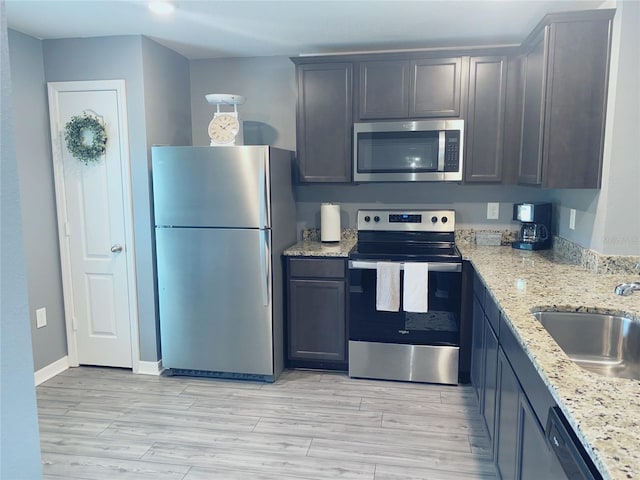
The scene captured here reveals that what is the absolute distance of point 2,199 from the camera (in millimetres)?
808

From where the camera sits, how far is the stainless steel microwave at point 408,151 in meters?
3.11

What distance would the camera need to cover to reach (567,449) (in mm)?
1038

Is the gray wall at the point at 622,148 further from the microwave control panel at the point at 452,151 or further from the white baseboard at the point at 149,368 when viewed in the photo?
the white baseboard at the point at 149,368

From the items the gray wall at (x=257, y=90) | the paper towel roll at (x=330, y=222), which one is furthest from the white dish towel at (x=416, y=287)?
the gray wall at (x=257, y=90)

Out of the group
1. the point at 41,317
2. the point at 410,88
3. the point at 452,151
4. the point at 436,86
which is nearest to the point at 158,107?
the point at 41,317

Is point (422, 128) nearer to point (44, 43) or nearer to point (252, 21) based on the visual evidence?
point (252, 21)

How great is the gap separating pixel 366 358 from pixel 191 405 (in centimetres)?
118

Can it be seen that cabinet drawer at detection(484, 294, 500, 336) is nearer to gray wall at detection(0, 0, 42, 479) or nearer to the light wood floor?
the light wood floor

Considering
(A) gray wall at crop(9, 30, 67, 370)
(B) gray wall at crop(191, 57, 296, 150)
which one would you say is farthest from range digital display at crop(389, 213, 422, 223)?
(A) gray wall at crop(9, 30, 67, 370)

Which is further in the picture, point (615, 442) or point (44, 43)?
point (44, 43)

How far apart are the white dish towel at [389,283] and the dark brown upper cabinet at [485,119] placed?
0.86 metres

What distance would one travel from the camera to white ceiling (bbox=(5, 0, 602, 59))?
2.49 m

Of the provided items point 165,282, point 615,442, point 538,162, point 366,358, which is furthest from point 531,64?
point 165,282

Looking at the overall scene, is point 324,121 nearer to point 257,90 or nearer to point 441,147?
point 257,90
